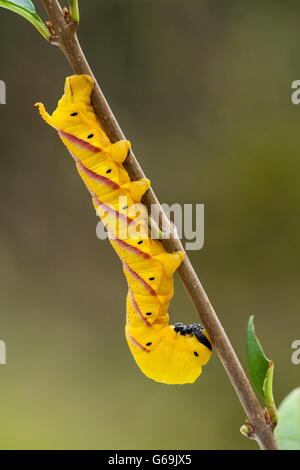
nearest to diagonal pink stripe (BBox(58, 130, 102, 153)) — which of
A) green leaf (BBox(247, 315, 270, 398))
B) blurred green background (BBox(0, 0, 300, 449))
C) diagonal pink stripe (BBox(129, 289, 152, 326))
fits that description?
diagonal pink stripe (BBox(129, 289, 152, 326))

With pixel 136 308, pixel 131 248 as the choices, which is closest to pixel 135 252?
pixel 131 248

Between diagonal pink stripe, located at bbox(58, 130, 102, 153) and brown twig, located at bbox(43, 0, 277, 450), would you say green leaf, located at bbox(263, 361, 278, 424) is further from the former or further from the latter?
diagonal pink stripe, located at bbox(58, 130, 102, 153)

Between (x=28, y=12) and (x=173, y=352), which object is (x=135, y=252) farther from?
(x=28, y=12)

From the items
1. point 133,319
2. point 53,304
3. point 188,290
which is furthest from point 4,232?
point 188,290

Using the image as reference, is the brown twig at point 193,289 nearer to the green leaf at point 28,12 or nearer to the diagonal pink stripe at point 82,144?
the green leaf at point 28,12

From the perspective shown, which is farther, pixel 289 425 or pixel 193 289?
pixel 193 289

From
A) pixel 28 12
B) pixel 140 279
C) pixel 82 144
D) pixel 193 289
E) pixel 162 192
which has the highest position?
pixel 28 12
